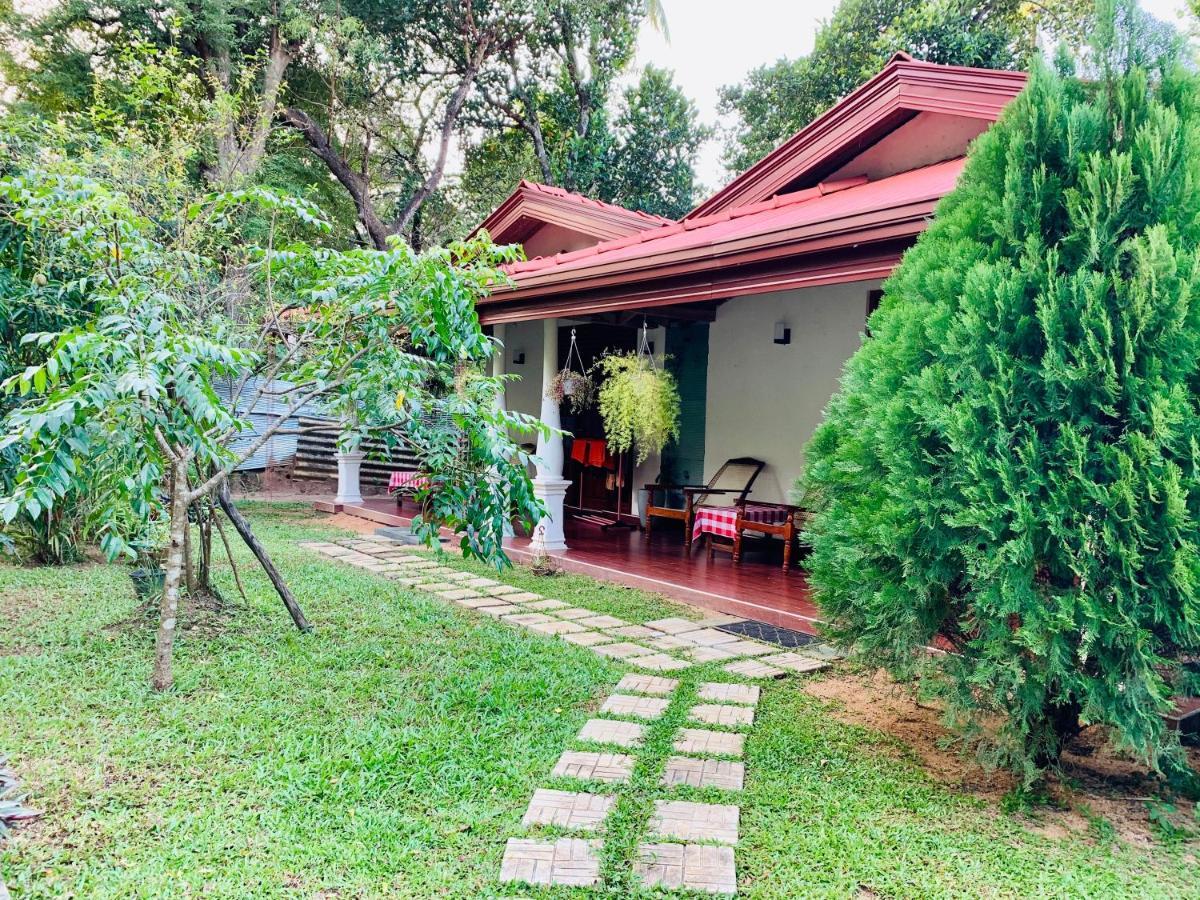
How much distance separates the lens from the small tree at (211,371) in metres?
2.79

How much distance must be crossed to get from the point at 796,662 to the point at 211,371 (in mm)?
3276

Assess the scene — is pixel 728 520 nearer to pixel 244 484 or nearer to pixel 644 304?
pixel 644 304

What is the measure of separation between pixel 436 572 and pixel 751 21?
60.0 ft

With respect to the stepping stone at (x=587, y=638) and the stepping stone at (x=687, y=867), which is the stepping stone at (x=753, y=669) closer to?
the stepping stone at (x=587, y=638)

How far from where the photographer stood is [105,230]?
354 centimetres

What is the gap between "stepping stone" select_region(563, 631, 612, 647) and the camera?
4581mm

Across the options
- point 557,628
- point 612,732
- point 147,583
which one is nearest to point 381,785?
point 612,732

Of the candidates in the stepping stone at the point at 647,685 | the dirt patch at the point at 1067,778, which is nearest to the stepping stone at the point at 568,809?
the stepping stone at the point at 647,685

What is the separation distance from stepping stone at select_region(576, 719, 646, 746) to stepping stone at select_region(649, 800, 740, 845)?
50 centimetres

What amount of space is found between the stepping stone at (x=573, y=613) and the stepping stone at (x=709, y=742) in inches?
79.3

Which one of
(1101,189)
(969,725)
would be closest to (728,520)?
(969,725)

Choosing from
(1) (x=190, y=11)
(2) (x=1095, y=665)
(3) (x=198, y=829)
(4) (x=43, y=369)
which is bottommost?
(3) (x=198, y=829)

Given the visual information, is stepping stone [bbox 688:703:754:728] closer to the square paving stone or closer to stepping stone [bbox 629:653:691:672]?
stepping stone [bbox 629:653:691:672]

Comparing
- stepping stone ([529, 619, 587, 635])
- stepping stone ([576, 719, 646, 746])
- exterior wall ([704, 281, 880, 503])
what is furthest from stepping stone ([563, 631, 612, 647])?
exterior wall ([704, 281, 880, 503])
